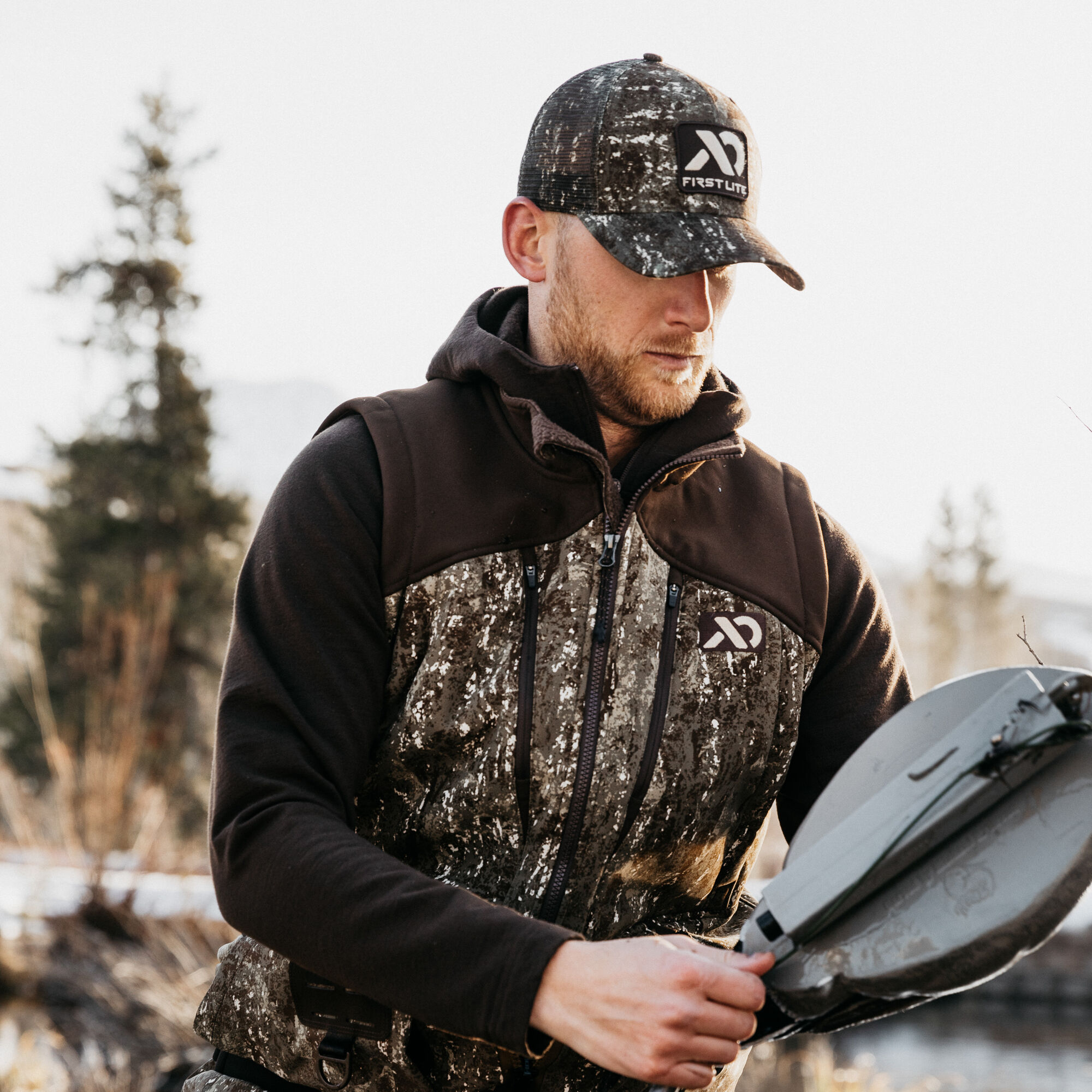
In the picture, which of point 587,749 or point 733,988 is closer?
point 733,988

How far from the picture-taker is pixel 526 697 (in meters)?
1.80

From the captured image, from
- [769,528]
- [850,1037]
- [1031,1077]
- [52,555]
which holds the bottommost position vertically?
[850,1037]

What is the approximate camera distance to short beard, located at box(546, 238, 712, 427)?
75.6 inches

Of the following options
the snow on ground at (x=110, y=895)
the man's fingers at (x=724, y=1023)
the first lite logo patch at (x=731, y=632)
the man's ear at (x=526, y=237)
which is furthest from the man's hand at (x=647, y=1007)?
the snow on ground at (x=110, y=895)

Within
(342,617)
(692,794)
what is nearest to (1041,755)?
(692,794)

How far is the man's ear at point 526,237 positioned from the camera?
6.52 ft

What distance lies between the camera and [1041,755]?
149cm

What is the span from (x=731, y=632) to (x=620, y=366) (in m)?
0.45

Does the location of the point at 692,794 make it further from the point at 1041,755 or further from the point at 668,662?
the point at 1041,755

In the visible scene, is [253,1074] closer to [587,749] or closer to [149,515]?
[587,749]

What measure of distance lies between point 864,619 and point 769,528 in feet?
0.75

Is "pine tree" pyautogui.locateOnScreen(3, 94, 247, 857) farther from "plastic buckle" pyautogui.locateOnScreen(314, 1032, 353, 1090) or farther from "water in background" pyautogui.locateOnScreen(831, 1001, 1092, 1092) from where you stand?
"plastic buckle" pyautogui.locateOnScreen(314, 1032, 353, 1090)

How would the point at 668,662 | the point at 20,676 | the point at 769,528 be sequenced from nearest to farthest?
the point at 668,662 < the point at 769,528 < the point at 20,676

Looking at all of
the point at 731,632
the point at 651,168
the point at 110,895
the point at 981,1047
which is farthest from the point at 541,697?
the point at 981,1047
